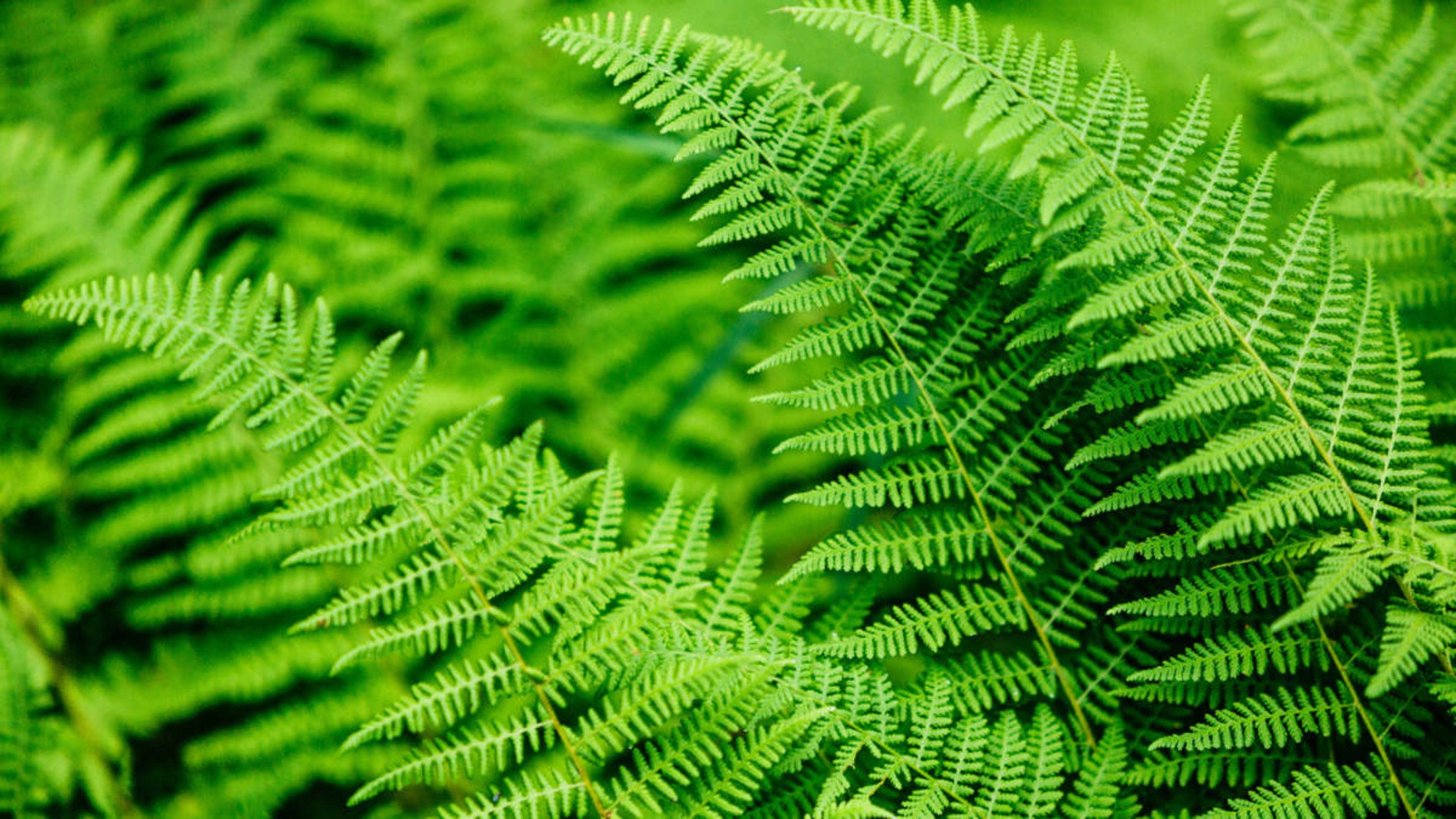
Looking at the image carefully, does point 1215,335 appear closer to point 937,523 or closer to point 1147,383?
point 1147,383

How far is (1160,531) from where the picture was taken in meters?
1.07

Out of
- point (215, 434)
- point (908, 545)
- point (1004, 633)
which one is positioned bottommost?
point (215, 434)

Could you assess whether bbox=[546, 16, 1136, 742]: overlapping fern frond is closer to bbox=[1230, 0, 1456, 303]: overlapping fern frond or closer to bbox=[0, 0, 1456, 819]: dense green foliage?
bbox=[0, 0, 1456, 819]: dense green foliage

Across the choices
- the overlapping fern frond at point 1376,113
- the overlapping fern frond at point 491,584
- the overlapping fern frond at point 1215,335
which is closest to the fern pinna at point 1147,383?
the overlapping fern frond at point 1215,335

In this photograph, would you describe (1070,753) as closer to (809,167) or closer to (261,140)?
Result: (809,167)

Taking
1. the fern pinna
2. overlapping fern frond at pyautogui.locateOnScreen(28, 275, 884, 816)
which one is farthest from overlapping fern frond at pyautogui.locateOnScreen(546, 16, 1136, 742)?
overlapping fern frond at pyautogui.locateOnScreen(28, 275, 884, 816)

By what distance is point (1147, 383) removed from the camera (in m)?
1.00

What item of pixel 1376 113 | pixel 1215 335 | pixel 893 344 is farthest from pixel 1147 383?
pixel 1376 113

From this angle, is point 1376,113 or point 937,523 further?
point 1376,113

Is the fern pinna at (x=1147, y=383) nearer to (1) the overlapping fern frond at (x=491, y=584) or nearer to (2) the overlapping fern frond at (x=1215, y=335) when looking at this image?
(2) the overlapping fern frond at (x=1215, y=335)

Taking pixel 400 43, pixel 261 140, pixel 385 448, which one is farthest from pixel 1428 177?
pixel 261 140

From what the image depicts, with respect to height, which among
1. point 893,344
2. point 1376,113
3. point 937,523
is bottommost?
point 937,523

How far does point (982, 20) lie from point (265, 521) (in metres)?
2.21

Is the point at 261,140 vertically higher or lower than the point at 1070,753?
higher
